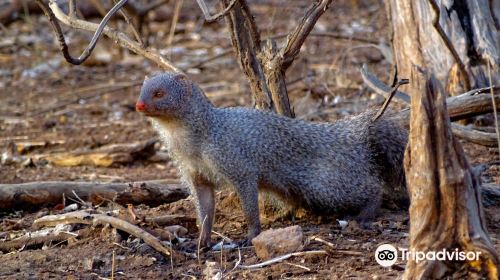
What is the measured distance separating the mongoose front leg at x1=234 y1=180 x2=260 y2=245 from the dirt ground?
0.14 meters

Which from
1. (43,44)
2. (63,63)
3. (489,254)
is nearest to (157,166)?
(489,254)

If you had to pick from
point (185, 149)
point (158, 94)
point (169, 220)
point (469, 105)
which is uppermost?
point (158, 94)

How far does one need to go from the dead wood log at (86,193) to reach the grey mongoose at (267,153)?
0.74m

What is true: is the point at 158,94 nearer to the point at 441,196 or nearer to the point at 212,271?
the point at 212,271

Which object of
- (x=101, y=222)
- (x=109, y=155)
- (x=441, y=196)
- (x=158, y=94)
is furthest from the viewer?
(x=109, y=155)

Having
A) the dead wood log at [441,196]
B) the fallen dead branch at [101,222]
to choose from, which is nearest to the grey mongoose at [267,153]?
the fallen dead branch at [101,222]

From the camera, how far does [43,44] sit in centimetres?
1134

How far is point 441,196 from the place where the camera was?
2.90 metres

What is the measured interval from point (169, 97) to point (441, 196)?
5.16 feet

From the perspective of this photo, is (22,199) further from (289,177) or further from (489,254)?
(489,254)

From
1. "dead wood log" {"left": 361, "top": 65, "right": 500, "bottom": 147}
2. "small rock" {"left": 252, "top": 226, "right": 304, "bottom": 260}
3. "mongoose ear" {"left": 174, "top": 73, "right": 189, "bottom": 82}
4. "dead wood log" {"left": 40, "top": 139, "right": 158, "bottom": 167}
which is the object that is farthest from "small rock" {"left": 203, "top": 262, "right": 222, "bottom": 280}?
"dead wood log" {"left": 40, "top": 139, "right": 158, "bottom": 167}

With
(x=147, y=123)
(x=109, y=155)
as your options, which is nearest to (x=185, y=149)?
(x=109, y=155)

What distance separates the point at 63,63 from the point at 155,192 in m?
5.89

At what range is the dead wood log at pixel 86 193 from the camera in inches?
195
